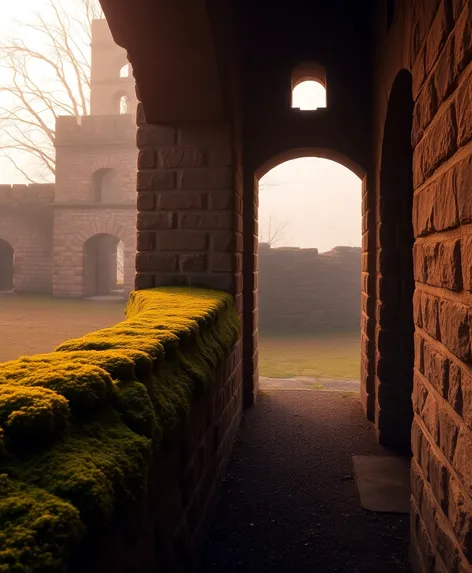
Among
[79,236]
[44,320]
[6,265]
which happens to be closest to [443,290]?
[44,320]

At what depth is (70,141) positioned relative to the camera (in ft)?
56.7

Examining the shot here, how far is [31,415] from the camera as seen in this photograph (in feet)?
3.40

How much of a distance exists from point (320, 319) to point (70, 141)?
10625mm

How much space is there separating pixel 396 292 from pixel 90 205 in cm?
1425

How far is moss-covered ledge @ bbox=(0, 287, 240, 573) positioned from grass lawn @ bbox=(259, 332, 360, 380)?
17.7 ft

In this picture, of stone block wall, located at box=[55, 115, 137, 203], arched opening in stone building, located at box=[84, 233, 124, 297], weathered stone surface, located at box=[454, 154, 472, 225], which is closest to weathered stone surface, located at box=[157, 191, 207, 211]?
weathered stone surface, located at box=[454, 154, 472, 225]

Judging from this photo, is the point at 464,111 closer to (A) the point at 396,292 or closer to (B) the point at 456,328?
(B) the point at 456,328

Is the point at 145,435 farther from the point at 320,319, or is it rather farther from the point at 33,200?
the point at 33,200

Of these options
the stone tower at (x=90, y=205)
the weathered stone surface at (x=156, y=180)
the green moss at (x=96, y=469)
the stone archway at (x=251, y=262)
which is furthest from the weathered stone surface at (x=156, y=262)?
the stone tower at (x=90, y=205)

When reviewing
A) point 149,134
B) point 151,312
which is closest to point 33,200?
point 149,134

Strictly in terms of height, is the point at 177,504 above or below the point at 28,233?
below

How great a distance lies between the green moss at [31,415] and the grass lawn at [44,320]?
6545 mm

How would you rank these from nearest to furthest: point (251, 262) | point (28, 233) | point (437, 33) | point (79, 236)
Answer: point (437, 33) → point (251, 262) → point (79, 236) → point (28, 233)

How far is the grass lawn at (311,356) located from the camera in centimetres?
722
